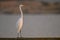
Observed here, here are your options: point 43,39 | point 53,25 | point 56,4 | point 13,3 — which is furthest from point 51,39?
point 13,3

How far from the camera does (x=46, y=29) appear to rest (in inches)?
97.3

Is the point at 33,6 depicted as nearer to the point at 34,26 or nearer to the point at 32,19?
the point at 32,19

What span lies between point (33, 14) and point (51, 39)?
57 cm

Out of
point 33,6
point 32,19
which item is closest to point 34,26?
point 32,19

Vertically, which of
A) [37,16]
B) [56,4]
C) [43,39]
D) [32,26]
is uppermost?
[56,4]

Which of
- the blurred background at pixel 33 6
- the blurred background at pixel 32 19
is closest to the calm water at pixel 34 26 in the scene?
the blurred background at pixel 32 19

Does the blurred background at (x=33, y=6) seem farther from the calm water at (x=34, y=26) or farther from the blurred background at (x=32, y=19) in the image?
the calm water at (x=34, y=26)

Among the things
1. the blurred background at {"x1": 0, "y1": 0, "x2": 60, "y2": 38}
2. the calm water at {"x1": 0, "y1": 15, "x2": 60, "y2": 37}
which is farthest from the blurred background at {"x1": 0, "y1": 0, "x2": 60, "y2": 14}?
the calm water at {"x1": 0, "y1": 15, "x2": 60, "y2": 37}

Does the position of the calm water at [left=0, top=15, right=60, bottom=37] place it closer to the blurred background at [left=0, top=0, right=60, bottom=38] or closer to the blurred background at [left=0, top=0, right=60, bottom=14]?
the blurred background at [left=0, top=0, right=60, bottom=38]

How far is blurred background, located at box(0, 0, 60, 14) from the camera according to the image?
2555 millimetres

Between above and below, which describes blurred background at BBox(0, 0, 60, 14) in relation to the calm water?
above

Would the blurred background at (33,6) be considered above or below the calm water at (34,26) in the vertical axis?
above

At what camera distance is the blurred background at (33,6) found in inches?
101

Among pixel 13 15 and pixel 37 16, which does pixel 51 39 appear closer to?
pixel 37 16
